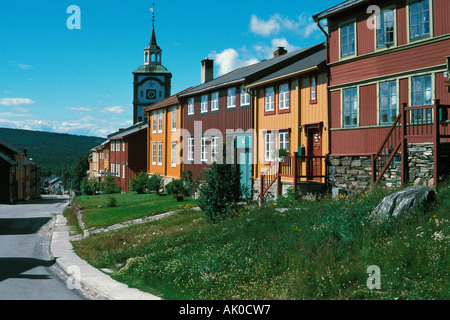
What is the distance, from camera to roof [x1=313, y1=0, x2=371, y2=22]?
16.1 m

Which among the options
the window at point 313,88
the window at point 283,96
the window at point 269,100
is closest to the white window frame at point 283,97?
the window at point 283,96

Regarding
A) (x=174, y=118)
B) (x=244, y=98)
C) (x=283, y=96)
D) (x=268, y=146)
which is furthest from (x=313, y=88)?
(x=174, y=118)

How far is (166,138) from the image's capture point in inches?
1422

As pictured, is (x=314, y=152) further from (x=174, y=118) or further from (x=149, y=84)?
(x=149, y=84)

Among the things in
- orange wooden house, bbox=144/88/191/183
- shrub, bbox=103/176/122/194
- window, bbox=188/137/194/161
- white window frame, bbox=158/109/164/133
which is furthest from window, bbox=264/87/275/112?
shrub, bbox=103/176/122/194

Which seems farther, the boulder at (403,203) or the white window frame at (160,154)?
the white window frame at (160,154)

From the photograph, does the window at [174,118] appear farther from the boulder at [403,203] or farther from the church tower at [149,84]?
the church tower at [149,84]

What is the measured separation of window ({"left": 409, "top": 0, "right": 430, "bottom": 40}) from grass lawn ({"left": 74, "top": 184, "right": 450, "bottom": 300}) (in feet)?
18.8

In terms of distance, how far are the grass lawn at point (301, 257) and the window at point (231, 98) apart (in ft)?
41.1

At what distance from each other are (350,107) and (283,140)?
16.2 ft

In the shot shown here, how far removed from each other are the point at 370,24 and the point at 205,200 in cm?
926

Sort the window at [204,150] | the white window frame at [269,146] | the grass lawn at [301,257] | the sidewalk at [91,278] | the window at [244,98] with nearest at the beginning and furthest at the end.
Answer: the grass lawn at [301,257], the sidewalk at [91,278], the white window frame at [269,146], the window at [244,98], the window at [204,150]

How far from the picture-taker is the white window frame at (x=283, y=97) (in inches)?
822
